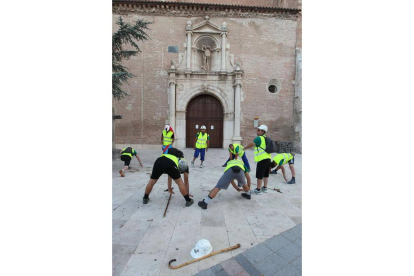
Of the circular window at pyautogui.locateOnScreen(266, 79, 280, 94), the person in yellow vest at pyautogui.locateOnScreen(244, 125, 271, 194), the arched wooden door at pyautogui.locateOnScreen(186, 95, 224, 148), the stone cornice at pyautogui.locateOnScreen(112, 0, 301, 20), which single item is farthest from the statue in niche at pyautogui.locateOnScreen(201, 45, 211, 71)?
the person in yellow vest at pyautogui.locateOnScreen(244, 125, 271, 194)

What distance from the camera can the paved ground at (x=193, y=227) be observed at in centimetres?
189

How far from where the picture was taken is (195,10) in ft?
37.0

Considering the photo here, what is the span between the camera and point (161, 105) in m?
11.2

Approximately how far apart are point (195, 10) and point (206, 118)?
22.2 feet

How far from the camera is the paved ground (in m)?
1.89

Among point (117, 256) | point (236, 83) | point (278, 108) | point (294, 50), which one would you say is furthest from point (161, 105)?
point (117, 256)

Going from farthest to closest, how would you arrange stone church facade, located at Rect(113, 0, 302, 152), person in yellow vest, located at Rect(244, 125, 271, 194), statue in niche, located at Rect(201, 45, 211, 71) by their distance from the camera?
statue in niche, located at Rect(201, 45, 211, 71) → stone church facade, located at Rect(113, 0, 302, 152) → person in yellow vest, located at Rect(244, 125, 271, 194)

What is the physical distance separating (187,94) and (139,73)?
10.6 feet

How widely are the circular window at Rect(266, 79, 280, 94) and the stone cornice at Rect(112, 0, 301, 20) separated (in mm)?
4091

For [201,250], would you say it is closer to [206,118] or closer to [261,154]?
[261,154]

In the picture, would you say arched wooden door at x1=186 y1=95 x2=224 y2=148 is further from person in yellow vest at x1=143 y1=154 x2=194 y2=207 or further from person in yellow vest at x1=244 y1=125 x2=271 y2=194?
person in yellow vest at x1=143 y1=154 x2=194 y2=207

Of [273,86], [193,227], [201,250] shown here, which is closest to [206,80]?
[273,86]

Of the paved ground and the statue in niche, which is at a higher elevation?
the statue in niche

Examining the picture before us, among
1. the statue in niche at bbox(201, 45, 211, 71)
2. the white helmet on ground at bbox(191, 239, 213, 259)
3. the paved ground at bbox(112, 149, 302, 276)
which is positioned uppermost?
the statue in niche at bbox(201, 45, 211, 71)
